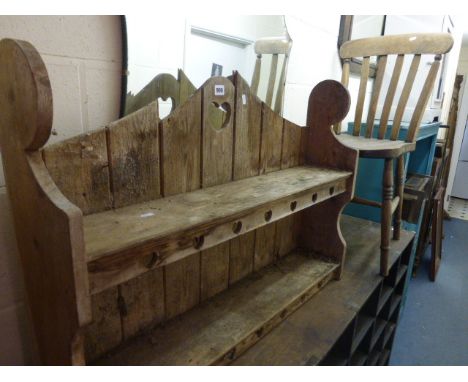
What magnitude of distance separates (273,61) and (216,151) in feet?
1.81

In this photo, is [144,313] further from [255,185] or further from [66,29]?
[66,29]

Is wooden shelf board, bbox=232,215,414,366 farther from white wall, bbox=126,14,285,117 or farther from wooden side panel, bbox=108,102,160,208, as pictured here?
white wall, bbox=126,14,285,117

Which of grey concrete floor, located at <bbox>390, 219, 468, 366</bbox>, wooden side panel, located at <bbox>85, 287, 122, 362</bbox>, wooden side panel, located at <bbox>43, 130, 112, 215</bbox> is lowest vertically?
grey concrete floor, located at <bbox>390, 219, 468, 366</bbox>

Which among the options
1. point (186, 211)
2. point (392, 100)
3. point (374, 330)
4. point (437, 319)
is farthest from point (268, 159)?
point (437, 319)

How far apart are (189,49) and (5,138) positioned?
49 cm

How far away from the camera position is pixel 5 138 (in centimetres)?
53

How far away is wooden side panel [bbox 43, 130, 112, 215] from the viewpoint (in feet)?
1.89

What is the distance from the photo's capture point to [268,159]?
102 centimetres

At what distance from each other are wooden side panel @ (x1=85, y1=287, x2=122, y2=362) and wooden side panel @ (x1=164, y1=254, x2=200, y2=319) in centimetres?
14

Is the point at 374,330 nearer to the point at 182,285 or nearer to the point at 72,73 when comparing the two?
the point at 182,285

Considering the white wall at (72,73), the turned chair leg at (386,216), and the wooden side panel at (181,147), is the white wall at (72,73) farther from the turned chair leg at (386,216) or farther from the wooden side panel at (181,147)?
the turned chair leg at (386,216)

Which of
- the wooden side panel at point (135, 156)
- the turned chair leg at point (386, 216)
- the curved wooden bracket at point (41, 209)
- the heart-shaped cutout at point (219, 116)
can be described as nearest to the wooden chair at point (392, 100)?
the turned chair leg at point (386, 216)

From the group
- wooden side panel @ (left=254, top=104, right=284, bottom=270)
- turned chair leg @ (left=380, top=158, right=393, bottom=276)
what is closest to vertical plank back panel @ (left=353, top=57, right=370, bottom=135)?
turned chair leg @ (left=380, top=158, right=393, bottom=276)
